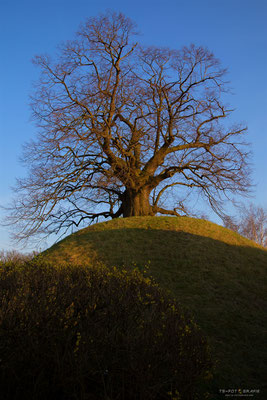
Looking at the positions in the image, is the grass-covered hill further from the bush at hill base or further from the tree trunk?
the bush at hill base

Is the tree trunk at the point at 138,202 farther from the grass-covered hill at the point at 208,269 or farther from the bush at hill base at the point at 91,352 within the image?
the bush at hill base at the point at 91,352

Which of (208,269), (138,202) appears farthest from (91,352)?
(138,202)

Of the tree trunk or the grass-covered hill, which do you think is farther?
the tree trunk

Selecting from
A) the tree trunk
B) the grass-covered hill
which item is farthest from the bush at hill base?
the tree trunk

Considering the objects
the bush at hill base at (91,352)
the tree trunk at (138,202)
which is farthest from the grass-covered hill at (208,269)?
the bush at hill base at (91,352)

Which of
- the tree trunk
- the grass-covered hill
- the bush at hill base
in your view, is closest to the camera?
the bush at hill base

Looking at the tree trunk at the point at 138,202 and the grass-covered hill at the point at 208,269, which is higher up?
the tree trunk at the point at 138,202

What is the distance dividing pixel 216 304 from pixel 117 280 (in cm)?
448

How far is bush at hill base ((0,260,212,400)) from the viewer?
409 centimetres

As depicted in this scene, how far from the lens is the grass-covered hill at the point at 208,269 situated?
8.11 meters

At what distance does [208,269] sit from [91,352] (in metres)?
9.00

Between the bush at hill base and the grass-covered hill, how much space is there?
2162 mm

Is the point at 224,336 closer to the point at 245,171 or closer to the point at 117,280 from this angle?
the point at 117,280

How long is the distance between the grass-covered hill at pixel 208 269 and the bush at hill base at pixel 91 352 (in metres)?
2.16
